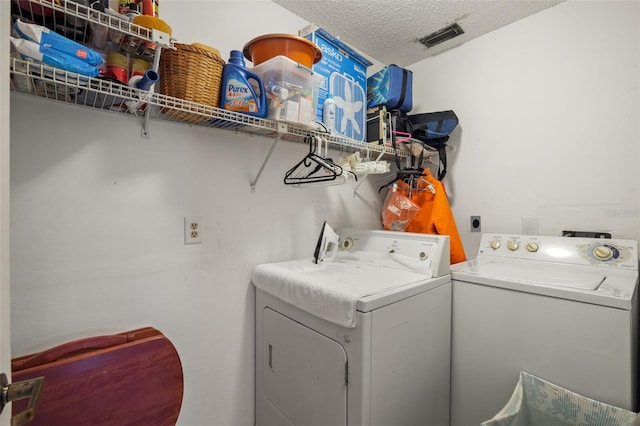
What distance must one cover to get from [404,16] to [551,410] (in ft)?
7.42

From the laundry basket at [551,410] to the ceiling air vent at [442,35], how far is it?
2155 mm

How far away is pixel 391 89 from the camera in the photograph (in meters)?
2.04

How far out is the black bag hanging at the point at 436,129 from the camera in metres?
2.09

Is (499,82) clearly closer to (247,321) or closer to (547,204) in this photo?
(547,204)

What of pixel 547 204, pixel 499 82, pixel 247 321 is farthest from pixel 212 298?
pixel 499 82

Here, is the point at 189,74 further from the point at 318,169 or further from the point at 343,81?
the point at 343,81

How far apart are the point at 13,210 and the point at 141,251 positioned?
43 centimetres

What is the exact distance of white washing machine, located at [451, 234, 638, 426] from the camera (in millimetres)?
1111

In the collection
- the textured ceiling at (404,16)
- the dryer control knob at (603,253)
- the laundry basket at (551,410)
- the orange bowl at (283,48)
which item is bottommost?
the laundry basket at (551,410)

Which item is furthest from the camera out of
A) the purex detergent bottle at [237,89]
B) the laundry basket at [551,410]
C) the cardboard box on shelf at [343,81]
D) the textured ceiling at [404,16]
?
the textured ceiling at [404,16]

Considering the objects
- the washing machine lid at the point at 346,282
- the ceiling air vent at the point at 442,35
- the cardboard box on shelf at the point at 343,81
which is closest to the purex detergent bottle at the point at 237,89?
the cardboard box on shelf at the point at 343,81

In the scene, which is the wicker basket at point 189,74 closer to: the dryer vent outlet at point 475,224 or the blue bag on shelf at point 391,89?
the blue bag on shelf at point 391,89

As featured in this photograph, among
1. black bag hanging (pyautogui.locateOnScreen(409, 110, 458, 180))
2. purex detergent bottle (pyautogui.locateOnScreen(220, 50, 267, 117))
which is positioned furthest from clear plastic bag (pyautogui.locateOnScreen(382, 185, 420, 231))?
purex detergent bottle (pyautogui.locateOnScreen(220, 50, 267, 117))

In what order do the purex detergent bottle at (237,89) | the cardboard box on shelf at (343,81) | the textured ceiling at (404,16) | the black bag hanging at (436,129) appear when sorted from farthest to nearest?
1. the black bag hanging at (436,129)
2. the textured ceiling at (404,16)
3. the cardboard box on shelf at (343,81)
4. the purex detergent bottle at (237,89)
